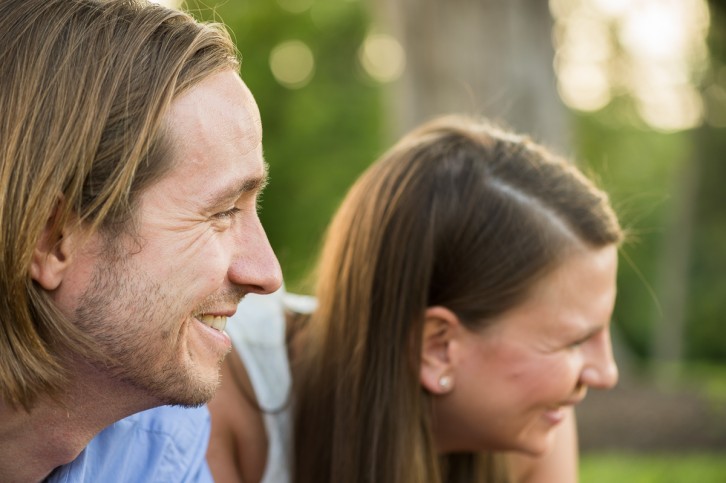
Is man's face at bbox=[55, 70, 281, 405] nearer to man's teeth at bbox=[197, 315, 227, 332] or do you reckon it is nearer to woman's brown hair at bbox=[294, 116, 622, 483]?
man's teeth at bbox=[197, 315, 227, 332]

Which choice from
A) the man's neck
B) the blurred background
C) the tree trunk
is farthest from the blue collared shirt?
the blurred background

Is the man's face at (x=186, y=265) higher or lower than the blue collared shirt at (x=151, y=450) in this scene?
higher

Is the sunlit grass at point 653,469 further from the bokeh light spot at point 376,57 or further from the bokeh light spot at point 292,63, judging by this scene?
the bokeh light spot at point 292,63

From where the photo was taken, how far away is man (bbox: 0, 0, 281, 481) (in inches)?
72.6

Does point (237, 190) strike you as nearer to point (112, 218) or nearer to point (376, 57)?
point (112, 218)

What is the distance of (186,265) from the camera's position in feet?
6.45

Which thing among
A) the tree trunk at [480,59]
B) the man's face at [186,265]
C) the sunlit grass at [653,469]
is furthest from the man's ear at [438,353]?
the tree trunk at [480,59]

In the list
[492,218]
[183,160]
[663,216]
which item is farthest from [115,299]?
[663,216]

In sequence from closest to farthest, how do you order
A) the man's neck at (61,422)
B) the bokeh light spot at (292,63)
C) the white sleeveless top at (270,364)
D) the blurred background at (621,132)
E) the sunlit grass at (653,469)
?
1. the man's neck at (61,422)
2. the white sleeveless top at (270,364)
3. the sunlit grass at (653,469)
4. the blurred background at (621,132)
5. the bokeh light spot at (292,63)

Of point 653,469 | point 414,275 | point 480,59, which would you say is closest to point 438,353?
point 414,275

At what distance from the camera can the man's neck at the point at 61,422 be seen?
6.44 feet

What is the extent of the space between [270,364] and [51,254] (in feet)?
4.15

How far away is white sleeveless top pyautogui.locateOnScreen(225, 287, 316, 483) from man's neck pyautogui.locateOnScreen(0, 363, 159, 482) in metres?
0.93

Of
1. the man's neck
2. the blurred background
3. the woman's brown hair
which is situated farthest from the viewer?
the blurred background
